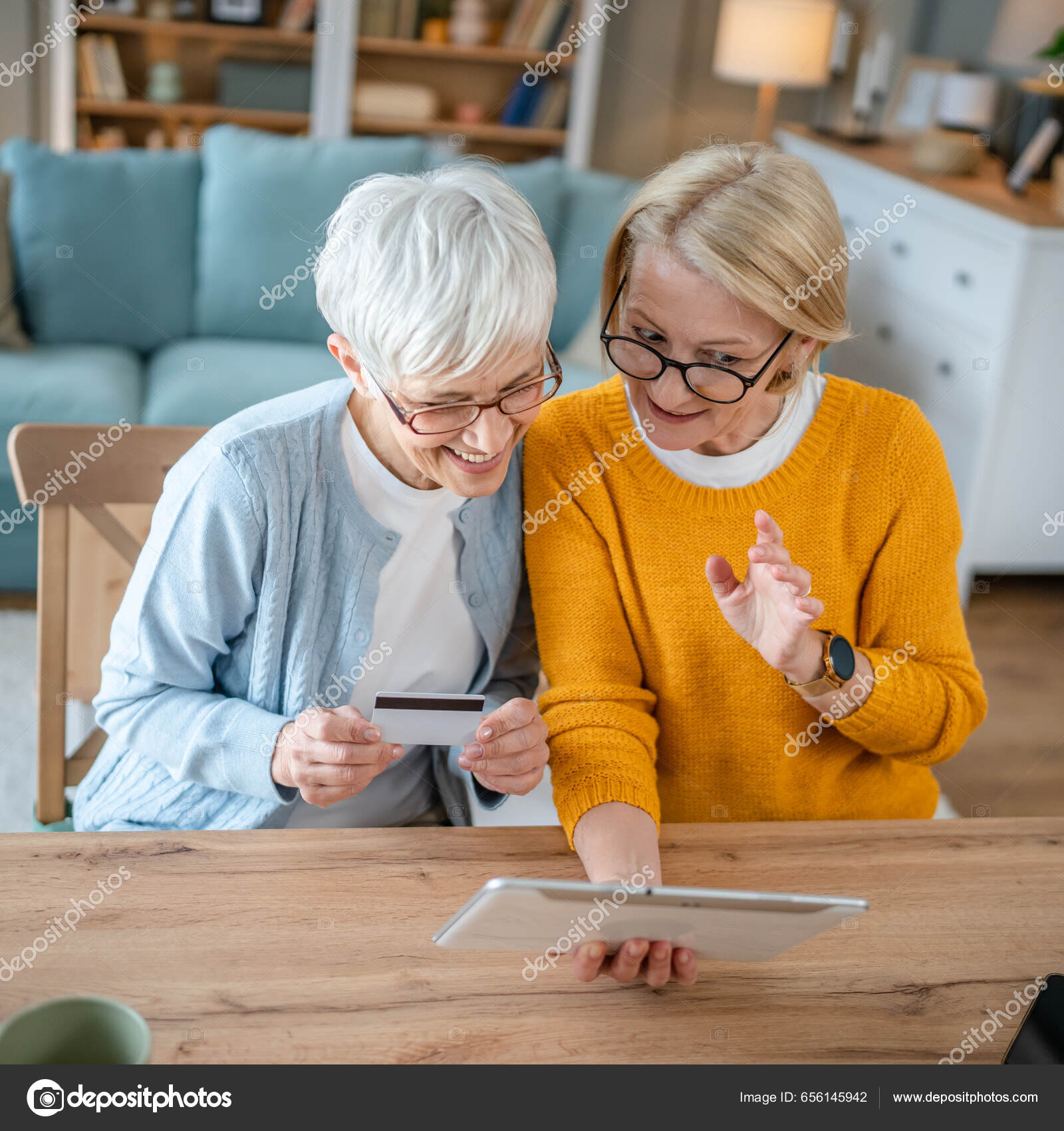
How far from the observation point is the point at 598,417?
4.24 feet

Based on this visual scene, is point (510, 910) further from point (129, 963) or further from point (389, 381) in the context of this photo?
point (389, 381)

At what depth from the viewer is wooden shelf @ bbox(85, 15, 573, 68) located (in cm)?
446

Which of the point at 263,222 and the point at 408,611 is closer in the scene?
the point at 408,611

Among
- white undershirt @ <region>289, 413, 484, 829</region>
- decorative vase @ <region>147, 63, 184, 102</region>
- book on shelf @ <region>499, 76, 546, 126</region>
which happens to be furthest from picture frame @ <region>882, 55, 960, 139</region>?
white undershirt @ <region>289, 413, 484, 829</region>

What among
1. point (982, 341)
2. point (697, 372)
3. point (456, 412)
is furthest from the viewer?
point (982, 341)

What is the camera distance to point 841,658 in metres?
1.16

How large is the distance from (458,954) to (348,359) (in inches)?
21.8

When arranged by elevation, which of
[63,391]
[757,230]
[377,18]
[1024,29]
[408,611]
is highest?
[1024,29]

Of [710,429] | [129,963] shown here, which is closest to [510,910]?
[129,963]

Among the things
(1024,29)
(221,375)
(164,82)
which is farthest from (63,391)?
(1024,29)

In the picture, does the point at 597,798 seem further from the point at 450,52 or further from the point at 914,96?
the point at 450,52

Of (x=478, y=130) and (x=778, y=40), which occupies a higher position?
(x=778, y=40)

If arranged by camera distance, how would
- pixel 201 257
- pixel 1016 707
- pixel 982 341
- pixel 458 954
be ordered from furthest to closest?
pixel 201 257, pixel 982 341, pixel 1016 707, pixel 458 954

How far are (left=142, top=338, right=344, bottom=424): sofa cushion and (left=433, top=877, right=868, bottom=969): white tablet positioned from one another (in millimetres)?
2300
